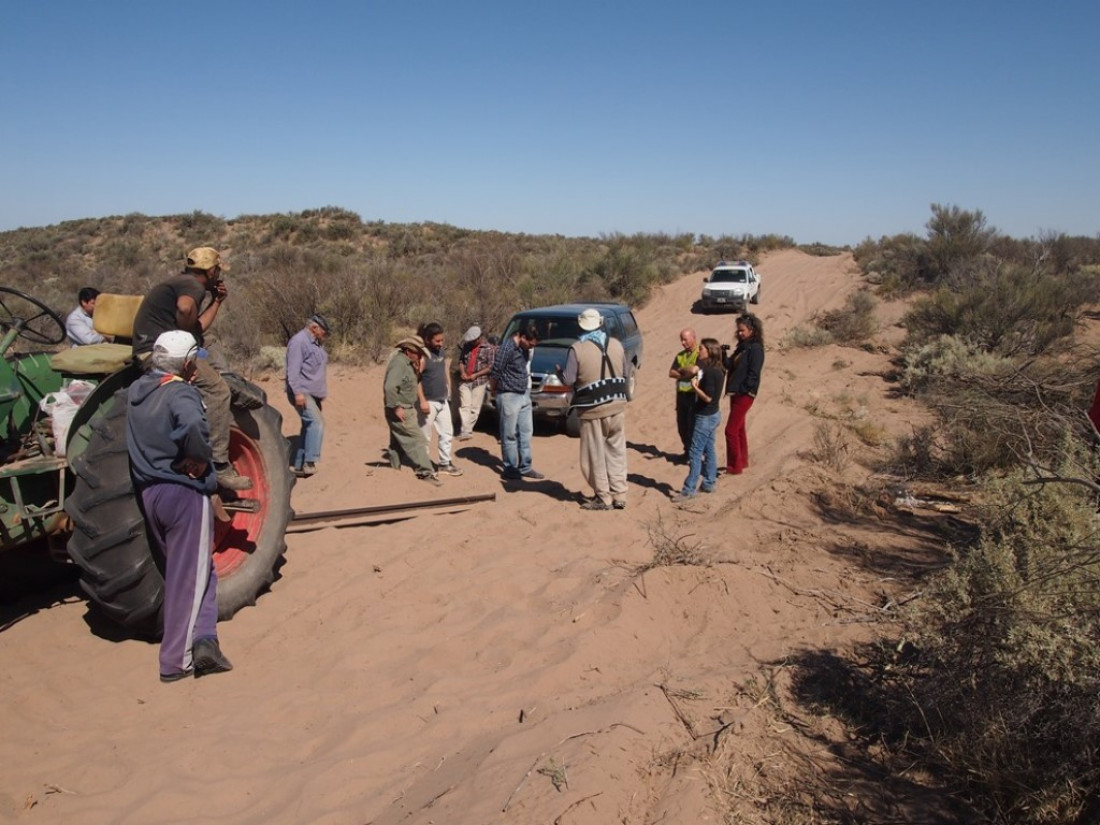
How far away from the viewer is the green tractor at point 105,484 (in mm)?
3928

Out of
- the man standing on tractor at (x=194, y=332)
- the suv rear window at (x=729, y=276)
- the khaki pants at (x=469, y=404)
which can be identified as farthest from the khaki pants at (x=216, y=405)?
the suv rear window at (x=729, y=276)

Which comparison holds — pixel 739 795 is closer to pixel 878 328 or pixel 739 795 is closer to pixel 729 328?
pixel 878 328

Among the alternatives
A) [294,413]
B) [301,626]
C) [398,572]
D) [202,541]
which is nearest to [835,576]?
[398,572]

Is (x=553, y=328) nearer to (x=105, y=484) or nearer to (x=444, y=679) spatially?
(x=444, y=679)

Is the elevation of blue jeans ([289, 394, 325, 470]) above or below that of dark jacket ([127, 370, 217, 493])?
below

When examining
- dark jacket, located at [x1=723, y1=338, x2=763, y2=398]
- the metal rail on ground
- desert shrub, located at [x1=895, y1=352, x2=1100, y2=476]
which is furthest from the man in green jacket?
desert shrub, located at [x1=895, y1=352, x2=1100, y2=476]

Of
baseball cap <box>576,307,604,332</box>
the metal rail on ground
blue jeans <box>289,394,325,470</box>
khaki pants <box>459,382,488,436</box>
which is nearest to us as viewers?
the metal rail on ground

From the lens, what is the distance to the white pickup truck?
23469mm

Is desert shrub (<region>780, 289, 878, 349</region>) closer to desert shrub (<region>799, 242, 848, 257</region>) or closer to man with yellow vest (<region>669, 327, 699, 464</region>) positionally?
man with yellow vest (<region>669, 327, 699, 464</region>)

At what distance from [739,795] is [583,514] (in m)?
4.25

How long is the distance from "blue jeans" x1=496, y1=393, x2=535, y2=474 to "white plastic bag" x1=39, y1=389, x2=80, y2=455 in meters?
4.71

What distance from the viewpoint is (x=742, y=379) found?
8414 mm

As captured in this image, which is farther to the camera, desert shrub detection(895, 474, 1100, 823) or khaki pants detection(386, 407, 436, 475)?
khaki pants detection(386, 407, 436, 475)

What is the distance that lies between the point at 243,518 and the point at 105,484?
1.31 meters
